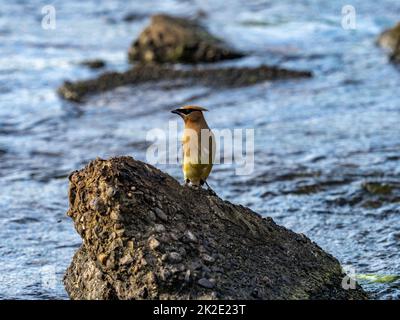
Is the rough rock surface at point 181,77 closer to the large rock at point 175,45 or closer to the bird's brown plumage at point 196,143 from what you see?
the large rock at point 175,45

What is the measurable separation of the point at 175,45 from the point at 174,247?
28.4 feet

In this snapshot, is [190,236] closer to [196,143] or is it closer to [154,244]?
[154,244]

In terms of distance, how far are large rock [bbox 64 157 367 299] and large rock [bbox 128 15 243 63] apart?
7949 millimetres

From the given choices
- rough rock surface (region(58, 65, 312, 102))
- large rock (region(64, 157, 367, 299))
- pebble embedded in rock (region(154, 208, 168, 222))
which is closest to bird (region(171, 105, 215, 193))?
large rock (region(64, 157, 367, 299))

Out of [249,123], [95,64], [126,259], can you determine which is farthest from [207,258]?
[95,64]

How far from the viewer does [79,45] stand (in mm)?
14602

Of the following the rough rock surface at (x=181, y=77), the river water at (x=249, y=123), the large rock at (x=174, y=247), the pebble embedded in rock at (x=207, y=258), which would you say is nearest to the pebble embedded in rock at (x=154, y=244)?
the large rock at (x=174, y=247)

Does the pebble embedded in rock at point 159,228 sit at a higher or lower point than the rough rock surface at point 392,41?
lower

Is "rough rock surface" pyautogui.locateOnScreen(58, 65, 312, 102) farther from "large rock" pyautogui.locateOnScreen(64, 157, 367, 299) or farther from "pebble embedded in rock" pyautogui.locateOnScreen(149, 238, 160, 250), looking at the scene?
"pebble embedded in rock" pyautogui.locateOnScreen(149, 238, 160, 250)

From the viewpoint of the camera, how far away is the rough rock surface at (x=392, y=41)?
1273cm

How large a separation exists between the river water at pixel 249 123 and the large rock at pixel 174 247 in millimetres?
797

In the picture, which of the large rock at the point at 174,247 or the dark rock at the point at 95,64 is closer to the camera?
the large rock at the point at 174,247

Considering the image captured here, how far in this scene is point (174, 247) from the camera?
436cm
